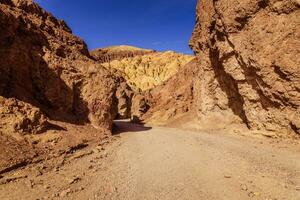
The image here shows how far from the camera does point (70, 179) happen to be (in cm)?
754

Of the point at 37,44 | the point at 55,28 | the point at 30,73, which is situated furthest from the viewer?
the point at 55,28

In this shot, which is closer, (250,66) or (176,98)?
(250,66)

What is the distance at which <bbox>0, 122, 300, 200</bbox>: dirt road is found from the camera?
655 centimetres

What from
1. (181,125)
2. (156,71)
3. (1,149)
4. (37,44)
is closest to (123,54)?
(156,71)

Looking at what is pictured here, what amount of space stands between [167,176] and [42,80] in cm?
1036

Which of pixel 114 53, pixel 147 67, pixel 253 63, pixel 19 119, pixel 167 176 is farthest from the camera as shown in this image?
pixel 114 53

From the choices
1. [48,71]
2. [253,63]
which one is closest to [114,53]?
[48,71]

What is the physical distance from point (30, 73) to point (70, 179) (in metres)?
9.10

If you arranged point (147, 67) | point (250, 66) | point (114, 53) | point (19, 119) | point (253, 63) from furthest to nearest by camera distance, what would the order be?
point (114, 53) < point (147, 67) < point (250, 66) < point (253, 63) < point (19, 119)

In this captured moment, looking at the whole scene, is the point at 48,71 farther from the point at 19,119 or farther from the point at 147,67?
the point at 147,67

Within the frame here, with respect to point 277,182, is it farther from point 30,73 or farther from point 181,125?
point 181,125

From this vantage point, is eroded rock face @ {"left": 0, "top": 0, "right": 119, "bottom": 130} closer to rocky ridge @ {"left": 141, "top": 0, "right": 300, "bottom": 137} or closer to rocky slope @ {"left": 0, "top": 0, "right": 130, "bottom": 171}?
rocky slope @ {"left": 0, "top": 0, "right": 130, "bottom": 171}

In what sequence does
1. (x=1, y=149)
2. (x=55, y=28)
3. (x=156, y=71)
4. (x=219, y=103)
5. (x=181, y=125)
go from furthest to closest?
(x=156, y=71) < (x=181, y=125) < (x=219, y=103) < (x=55, y=28) < (x=1, y=149)

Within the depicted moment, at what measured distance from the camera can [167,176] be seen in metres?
7.96
